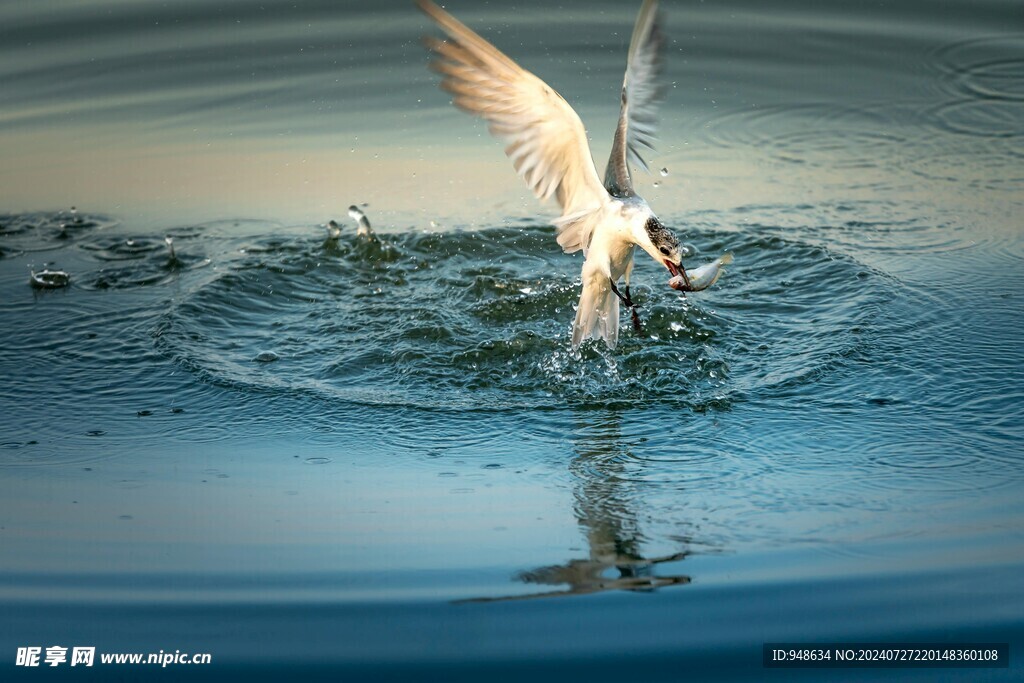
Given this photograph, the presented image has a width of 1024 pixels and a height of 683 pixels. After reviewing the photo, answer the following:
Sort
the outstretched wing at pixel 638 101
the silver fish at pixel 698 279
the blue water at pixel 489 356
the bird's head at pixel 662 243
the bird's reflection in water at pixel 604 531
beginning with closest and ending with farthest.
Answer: the blue water at pixel 489 356 → the bird's reflection in water at pixel 604 531 → the silver fish at pixel 698 279 → the bird's head at pixel 662 243 → the outstretched wing at pixel 638 101

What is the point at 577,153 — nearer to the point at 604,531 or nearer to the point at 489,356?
the point at 489,356

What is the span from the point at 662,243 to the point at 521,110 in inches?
38.3

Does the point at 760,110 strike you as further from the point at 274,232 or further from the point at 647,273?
the point at 274,232

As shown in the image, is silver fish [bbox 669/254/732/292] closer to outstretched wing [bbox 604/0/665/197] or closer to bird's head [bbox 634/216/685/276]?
bird's head [bbox 634/216/685/276]

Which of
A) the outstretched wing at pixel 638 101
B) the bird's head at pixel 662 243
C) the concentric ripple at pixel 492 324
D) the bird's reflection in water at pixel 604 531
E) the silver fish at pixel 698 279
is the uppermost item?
the outstretched wing at pixel 638 101

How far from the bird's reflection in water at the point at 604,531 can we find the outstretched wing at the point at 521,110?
1.45m

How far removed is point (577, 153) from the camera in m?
6.39

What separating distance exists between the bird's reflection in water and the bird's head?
86 centimetres

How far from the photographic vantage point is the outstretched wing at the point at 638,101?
6.76 meters

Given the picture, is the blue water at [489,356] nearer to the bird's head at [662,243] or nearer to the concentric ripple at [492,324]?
the concentric ripple at [492,324]

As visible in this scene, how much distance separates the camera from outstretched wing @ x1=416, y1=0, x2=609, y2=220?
20.1ft

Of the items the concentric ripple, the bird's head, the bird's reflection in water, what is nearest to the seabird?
the bird's head

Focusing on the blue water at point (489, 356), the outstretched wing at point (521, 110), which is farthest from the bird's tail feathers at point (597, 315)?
the outstretched wing at point (521, 110)

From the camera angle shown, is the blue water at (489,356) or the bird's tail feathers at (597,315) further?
the bird's tail feathers at (597,315)
